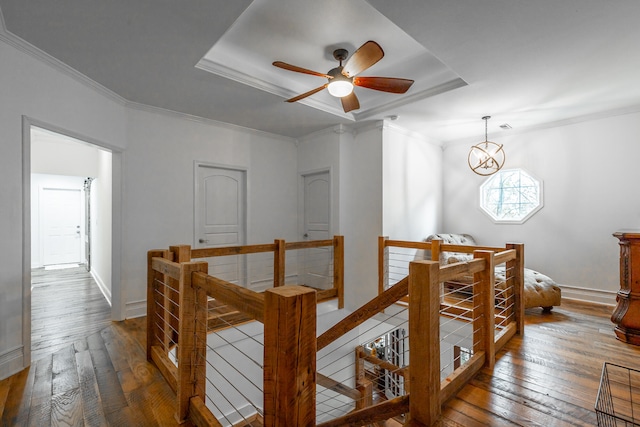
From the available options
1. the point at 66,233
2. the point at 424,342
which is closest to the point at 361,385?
the point at 424,342

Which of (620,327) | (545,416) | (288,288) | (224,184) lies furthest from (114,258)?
(620,327)

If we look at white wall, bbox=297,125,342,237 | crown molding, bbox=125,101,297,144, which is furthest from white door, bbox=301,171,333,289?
crown molding, bbox=125,101,297,144

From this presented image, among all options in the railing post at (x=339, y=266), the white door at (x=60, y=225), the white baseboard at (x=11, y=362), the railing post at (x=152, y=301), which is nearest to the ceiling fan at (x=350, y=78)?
the railing post at (x=152, y=301)

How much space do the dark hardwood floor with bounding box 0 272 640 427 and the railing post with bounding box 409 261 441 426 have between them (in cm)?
23

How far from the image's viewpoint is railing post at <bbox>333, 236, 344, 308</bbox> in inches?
161

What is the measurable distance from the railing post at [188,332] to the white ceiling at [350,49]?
71.3 inches

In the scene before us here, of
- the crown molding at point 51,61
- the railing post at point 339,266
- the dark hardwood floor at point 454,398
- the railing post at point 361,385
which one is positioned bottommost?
the railing post at point 361,385

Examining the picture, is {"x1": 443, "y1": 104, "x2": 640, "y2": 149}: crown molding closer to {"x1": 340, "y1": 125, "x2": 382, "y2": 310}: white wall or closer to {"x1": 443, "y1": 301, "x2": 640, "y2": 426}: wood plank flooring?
Answer: {"x1": 340, "y1": 125, "x2": 382, "y2": 310}: white wall

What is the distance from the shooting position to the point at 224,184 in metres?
4.55

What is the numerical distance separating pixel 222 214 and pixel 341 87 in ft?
9.11

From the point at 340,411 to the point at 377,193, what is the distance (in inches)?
135

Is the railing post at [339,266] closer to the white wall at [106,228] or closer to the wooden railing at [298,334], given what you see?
the wooden railing at [298,334]

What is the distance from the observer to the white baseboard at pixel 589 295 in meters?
3.93

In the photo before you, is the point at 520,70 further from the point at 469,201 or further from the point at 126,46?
the point at 126,46
